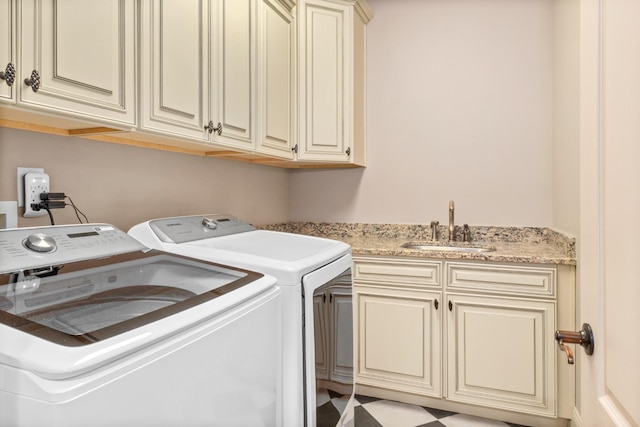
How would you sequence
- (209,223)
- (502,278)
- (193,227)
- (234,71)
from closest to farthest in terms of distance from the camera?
(193,227), (209,223), (234,71), (502,278)

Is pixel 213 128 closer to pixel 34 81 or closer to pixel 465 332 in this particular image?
pixel 34 81

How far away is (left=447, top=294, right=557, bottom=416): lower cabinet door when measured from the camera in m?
2.02

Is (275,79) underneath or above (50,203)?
above

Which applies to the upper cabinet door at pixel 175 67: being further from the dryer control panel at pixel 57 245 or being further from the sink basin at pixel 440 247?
the sink basin at pixel 440 247

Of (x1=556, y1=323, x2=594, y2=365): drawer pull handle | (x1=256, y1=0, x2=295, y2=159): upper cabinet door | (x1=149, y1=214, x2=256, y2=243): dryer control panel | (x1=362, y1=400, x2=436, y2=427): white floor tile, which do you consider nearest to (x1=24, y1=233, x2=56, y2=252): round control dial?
(x1=149, y1=214, x2=256, y2=243): dryer control panel

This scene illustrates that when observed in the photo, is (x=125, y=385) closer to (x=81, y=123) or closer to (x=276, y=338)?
(x=276, y=338)

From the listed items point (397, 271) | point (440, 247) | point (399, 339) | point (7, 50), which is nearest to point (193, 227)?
point (7, 50)

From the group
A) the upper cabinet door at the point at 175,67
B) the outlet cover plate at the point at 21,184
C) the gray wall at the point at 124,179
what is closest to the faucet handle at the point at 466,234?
the gray wall at the point at 124,179

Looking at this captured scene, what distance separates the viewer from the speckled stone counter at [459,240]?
2053 mm

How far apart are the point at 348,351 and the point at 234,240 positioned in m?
0.66

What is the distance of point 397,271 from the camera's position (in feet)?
7.52

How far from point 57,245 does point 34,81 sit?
0.44 meters

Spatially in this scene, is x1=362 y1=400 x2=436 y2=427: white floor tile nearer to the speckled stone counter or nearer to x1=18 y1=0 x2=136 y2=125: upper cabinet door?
the speckled stone counter

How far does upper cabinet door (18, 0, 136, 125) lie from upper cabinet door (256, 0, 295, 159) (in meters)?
0.82
